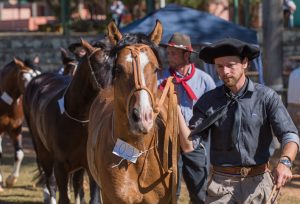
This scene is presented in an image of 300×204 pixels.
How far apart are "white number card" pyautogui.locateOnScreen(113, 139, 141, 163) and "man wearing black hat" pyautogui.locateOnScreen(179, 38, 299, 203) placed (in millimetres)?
639

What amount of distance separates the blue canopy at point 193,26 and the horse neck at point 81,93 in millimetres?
5806

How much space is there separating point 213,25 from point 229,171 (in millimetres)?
10127

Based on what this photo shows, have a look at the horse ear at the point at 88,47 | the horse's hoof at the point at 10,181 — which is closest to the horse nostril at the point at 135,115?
the horse ear at the point at 88,47

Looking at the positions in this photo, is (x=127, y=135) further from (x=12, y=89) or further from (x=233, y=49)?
(x=12, y=89)

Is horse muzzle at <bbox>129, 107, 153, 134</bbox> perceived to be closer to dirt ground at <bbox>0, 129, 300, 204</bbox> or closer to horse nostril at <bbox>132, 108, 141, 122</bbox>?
horse nostril at <bbox>132, 108, 141, 122</bbox>

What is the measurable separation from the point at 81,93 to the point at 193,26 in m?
6.64

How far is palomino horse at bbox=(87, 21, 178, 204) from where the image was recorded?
18.4 ft

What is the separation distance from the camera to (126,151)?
18.9 feet

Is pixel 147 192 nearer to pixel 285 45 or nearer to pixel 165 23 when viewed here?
pixel 165 23

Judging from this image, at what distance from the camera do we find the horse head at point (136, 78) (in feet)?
17.4

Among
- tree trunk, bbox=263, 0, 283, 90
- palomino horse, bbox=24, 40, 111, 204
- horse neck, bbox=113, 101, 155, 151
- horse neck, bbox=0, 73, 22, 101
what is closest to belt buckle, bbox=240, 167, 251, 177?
horse neck, bbox=113, 101, 155, 151

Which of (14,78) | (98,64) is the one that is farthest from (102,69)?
(14,78)

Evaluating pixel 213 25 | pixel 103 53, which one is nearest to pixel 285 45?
pixel 213 25

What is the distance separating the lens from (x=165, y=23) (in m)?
14.8
